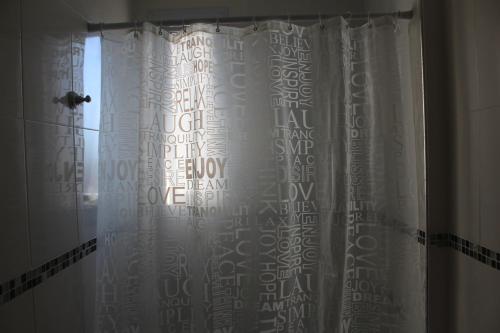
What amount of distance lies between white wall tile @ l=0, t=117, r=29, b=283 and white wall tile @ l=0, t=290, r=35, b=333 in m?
0.08

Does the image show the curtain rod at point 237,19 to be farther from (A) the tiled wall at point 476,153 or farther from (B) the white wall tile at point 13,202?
(B) the white wall tile at point 13,202

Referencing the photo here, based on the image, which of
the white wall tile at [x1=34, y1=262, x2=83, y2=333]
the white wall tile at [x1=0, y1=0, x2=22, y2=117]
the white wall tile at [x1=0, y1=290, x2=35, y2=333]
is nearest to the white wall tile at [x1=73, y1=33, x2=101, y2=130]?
the white wall tile at [x1=0, y1=0, x2=22, y2=117]

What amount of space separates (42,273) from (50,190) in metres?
0.28

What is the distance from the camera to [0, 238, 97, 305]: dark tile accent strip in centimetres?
118

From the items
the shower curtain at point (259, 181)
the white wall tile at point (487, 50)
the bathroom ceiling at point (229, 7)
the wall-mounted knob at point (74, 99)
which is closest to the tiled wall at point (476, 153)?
the white wall tile at point (487, 50)

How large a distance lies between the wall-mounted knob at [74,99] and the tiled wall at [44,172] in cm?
3

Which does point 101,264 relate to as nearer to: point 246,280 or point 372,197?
point 246,280

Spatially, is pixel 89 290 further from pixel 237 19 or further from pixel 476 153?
pixel 476 153

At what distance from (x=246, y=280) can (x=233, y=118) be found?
672 mm

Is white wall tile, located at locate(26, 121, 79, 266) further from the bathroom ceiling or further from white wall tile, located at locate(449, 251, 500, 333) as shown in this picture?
white wall tile, located at locate(449, 251, 500, 333)

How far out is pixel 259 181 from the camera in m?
1.70

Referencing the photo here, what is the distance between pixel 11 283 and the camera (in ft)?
3.94

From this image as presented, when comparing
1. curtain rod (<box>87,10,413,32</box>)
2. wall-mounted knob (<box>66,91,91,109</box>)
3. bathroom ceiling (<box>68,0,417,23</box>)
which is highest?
bathroom ceiling (<box>68,0,417,23</box>)

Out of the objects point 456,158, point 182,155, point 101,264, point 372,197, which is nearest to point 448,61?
point 456,158
